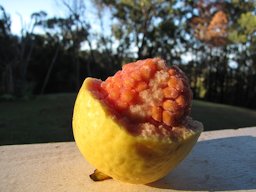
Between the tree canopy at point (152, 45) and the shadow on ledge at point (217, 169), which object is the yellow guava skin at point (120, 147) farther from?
the tree canopy at point (152, 45)

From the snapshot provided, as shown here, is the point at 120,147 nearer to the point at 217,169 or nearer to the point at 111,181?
the point at 111,181

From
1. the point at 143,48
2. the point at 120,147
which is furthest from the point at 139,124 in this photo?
the point at 143,48

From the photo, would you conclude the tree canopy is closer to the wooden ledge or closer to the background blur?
the background blur

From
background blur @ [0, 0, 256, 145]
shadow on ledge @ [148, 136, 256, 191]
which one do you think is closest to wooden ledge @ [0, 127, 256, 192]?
shadow on ledge @ [148, 136, 256, 191]

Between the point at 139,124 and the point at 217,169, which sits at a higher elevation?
the point at 139,124

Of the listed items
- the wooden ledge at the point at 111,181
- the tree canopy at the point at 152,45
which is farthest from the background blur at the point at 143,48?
the wooden ledge at the point at 111,181

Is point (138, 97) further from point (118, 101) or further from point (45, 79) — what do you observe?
point (45, 79)

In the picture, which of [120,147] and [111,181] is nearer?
[120,147]
